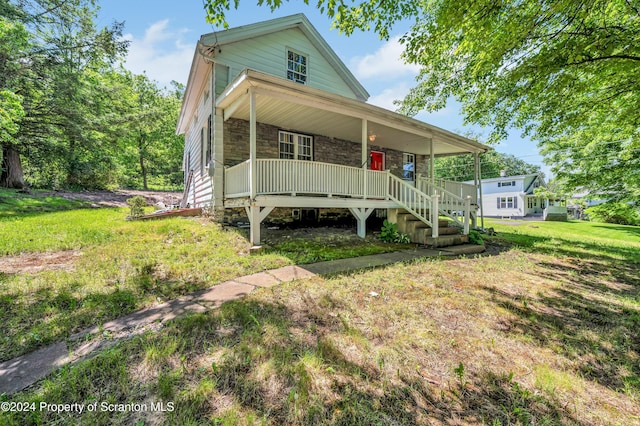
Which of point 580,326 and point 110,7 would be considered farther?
point 110,7

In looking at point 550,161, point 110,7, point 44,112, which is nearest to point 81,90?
point 44,112

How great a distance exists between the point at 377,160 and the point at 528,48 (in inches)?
272

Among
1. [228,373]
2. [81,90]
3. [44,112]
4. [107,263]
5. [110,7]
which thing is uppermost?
[110,7]

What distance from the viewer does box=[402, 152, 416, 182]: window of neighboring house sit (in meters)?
13.2

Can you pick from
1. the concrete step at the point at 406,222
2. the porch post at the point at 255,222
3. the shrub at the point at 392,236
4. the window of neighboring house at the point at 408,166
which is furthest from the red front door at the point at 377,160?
the porch post at the point at 255,222

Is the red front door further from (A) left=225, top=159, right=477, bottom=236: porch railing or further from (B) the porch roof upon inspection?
(A) left=225, top=159, right=477, bottom=236: porch railing

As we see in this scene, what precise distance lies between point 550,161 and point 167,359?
19691mm

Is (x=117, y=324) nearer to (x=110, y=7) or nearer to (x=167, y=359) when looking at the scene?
(x=167, y=359)

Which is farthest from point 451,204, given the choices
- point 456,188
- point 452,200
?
point 456,188

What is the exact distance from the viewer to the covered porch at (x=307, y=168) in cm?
582

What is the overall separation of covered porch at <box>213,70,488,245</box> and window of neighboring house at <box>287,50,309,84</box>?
7.44ft

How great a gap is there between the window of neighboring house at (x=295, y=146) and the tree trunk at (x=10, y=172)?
14.9m

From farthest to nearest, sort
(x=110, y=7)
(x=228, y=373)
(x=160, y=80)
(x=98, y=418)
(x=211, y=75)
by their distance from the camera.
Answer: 1. (x=160, y=80)
2. (x=110, y=7)
3. (x=211, y=75)
4. (x=228, y=373)
5. (x=98, y=418)

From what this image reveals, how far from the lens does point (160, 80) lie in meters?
31.4
